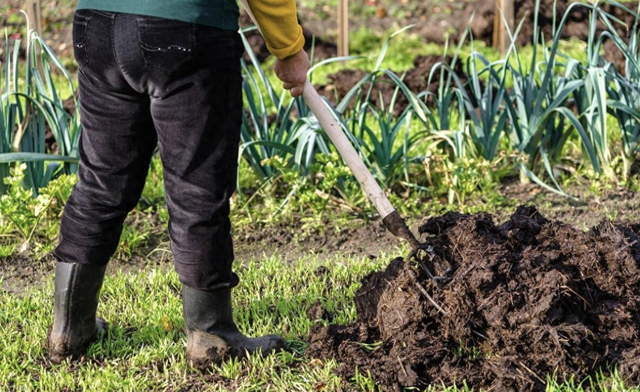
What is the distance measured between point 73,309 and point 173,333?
1.22 feet

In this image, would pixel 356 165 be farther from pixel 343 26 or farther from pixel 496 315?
pixel 343 26

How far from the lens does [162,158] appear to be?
8.88 ft

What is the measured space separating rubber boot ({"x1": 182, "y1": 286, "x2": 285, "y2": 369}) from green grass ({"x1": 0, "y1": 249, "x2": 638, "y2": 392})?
4 centimetres

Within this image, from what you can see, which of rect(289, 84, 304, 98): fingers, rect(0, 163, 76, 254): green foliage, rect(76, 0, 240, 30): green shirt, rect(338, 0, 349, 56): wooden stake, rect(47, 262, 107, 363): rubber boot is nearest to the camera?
rect(76, 0, 240, 30): green shirt

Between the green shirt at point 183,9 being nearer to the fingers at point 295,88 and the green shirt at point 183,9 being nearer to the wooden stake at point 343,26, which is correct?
the fingers at point 295,88

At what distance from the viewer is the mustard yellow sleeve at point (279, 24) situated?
250cm

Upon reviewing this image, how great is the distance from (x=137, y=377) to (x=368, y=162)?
174 centimetres

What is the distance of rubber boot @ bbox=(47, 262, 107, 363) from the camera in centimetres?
295

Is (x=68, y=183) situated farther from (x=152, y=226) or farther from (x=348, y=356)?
(x=348, y=356)

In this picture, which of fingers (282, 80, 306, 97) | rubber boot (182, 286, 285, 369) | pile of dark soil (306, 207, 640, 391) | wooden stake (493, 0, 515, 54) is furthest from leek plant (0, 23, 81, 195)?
wooden stake (493, 0, 515, 54)

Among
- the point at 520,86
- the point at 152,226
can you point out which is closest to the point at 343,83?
the point at 520,86

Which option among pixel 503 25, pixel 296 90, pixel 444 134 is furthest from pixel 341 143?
pixel 503 25

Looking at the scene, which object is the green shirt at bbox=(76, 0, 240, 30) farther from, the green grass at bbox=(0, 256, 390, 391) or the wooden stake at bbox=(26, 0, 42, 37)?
the wooden stake at bbox=(26, 0, 42, 37)

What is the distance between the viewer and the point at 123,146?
109 inches
